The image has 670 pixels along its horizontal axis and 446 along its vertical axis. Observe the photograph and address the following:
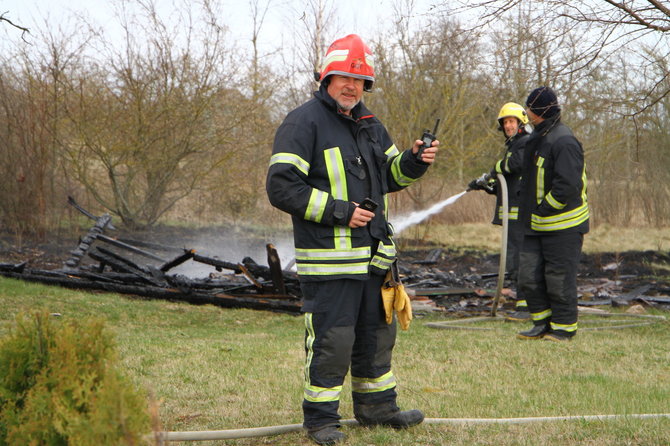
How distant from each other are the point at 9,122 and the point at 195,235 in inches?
176

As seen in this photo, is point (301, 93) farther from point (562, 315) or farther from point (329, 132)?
point (329, 132)

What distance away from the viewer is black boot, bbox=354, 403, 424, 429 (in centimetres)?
369

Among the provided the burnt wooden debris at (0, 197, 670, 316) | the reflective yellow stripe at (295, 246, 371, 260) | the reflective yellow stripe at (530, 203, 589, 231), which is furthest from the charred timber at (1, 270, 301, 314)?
the reflective yellow stripe at (295, 246, 371, 260)

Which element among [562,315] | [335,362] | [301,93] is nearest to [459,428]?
[335,362]

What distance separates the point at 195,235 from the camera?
52.7 feet

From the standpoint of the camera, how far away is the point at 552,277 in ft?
21.6

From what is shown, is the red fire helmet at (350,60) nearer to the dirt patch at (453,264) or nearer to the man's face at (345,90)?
the man's face at (345,90)

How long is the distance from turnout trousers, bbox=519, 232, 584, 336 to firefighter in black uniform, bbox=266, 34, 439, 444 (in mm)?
3221

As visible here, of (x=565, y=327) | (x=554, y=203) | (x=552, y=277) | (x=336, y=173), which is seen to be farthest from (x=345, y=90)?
(x=565, y=327)

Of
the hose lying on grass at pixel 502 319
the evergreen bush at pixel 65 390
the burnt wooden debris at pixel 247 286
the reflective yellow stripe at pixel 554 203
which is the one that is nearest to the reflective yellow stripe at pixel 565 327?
the hose lying on grass at pixel 502 319

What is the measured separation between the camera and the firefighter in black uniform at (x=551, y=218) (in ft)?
21.0

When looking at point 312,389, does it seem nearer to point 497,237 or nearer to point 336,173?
point 336,173

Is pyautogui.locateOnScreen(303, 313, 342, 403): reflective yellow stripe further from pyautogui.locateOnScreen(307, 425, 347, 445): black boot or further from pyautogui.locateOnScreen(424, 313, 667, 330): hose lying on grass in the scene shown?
pyautogui.locateOnScreen(424, 313, 667, 330): hose lying on grass

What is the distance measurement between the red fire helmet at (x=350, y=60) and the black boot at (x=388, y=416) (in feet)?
5.56
